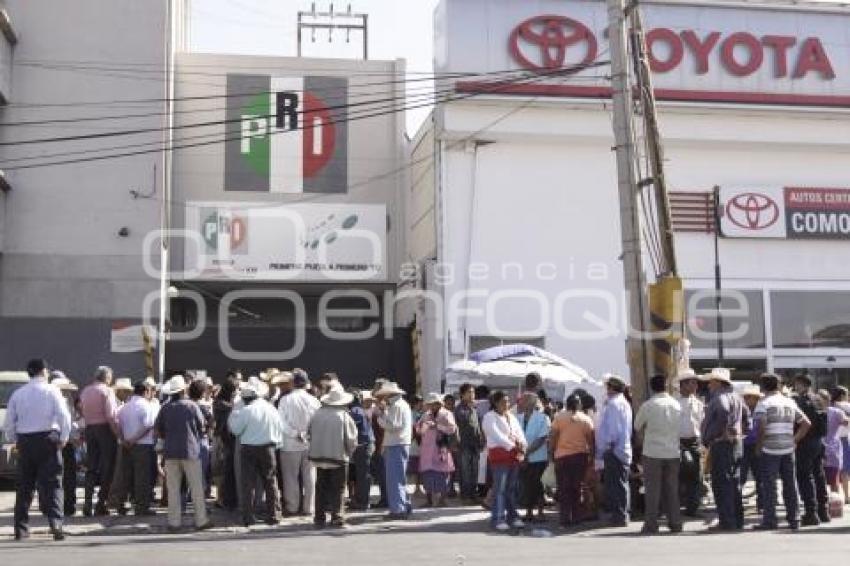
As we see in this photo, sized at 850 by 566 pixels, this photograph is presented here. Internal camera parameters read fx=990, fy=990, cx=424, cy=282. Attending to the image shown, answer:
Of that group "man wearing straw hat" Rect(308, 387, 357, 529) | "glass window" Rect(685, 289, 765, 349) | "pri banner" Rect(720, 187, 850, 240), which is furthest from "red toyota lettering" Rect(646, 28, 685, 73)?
"man wearing straw hat" Rect(308, 387, 357, 529)

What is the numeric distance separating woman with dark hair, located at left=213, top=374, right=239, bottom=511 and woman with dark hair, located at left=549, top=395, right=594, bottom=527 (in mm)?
4486

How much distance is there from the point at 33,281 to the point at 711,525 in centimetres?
2087

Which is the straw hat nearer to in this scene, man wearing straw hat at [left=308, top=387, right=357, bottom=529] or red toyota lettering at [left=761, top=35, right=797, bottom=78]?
man wearing straw hat at [left=308, top=387, right=357, bottom=529]

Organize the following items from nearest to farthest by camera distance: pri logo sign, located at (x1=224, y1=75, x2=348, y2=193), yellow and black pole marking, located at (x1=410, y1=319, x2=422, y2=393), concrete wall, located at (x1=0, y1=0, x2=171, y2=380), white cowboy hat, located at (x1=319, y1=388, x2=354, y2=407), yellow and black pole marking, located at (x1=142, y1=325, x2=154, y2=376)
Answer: white cowboy hat, located at (x1=319, y1=388, x2=354, y2=407) < yellow and black pole marking, located at (x1=142, y1=325, x2=154, y2=376) < concrete wall, located at (x1=0, y1=0, x2=171, y2=380) < yellow and black pole marking, located at (x1=410, y1=319, x2=422, y2=393) < pri logo sign, located at (x1=224, y1=75, x2=348, y2=193)

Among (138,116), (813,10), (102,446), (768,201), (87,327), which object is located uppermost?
(813,10)

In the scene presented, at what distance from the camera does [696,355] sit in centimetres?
2681

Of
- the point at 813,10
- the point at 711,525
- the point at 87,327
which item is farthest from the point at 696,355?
the point at 87,327

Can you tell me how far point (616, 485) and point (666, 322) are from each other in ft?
8.55

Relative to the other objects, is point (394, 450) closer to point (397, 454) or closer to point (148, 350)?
point (397, 454)

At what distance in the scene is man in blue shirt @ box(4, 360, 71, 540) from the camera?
1141 centimetres

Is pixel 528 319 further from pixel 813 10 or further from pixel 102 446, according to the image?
pixel 102 446

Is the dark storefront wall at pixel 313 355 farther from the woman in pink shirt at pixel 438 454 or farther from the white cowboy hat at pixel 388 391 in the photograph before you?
the white cowboy hat at pixel 388 391

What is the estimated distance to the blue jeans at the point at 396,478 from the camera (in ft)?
43.5

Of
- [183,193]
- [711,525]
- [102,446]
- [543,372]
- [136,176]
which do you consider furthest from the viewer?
[183,193]
